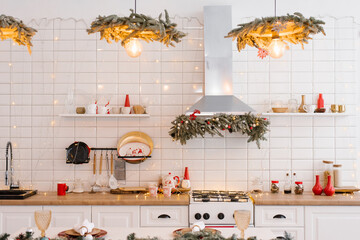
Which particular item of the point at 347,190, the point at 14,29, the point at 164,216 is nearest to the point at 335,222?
the point at 347,190

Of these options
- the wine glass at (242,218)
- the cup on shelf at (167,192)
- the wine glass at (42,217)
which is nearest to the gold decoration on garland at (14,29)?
the wine glass at (42,217)

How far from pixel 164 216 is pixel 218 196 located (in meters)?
0.57

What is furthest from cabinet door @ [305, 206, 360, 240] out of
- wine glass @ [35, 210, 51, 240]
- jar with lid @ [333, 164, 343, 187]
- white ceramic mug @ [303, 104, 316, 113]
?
wine glass @ [35, 210, 51, 240]

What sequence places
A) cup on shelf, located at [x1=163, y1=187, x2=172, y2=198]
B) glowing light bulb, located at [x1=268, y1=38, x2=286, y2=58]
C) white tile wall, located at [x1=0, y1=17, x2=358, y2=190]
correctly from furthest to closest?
1. white tile wall, located at [x1=0, y1=17, x2=358, y2=190]
2. cup on shelf, located at [x1=163, y1=187, x2=172, y2=198]
3. glowing light bulb, located at [x1=268, y1=38, x2=286, y2=58]

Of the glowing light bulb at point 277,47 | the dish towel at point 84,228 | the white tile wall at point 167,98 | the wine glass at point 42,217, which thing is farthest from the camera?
the white tile wall at point 167,98

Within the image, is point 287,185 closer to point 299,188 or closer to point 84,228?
point 299,188

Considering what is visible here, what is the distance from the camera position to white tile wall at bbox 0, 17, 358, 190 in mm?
4633

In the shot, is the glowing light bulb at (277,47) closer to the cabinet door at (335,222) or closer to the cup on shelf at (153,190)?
the cabinet door at (335,222)

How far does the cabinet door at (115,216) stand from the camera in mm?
4031

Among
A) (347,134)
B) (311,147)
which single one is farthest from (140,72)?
(347,134)

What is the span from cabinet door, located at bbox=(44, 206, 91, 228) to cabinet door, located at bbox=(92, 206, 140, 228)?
0.09 metres

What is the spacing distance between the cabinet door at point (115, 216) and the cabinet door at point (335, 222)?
5.41 ft

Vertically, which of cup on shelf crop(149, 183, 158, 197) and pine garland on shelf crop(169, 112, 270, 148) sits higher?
pine garland on shelf crop(169, 112, 270, 148)

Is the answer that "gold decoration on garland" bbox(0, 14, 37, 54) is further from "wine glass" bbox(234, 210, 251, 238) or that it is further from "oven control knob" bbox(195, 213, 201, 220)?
"oven control knob" bbox(195, 213, 201, 220)
